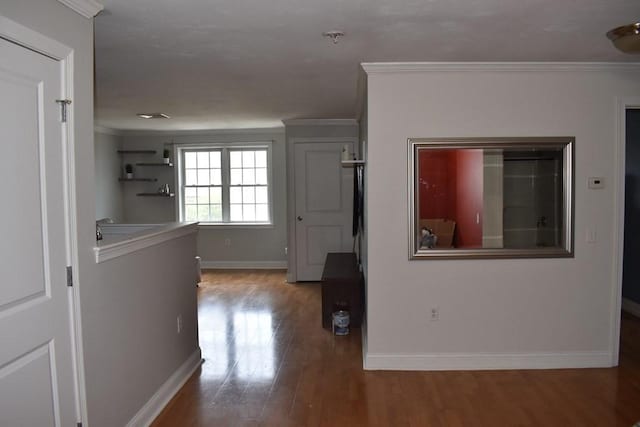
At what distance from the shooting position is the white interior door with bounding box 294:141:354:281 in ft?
22.4

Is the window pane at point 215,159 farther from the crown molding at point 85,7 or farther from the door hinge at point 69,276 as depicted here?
the door hinge at point 69,276

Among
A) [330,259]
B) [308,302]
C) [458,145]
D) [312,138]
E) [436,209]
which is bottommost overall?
[308,302]

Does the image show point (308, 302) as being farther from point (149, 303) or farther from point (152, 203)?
point (152, 203)

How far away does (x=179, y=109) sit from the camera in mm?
5488

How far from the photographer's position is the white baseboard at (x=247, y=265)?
7.89 meters

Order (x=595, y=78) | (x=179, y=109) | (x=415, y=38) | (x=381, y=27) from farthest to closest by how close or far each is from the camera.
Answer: (x=179, y=109), (x=595, y=78), (x=415, y=38), (x=381, y=27)

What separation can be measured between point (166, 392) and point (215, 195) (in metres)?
5.03

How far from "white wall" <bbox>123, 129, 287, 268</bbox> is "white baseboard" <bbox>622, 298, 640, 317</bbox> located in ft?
15.3

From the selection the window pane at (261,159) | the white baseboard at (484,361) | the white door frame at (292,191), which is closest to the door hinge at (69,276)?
the white baseboard at (484,361)

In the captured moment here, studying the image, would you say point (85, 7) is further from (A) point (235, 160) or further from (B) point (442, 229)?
(A) point (235, 160)

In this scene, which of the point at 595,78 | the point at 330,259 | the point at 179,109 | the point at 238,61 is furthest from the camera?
the point at 330,259

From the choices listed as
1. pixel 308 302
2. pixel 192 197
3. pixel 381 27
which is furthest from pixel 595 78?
pixel 192 197

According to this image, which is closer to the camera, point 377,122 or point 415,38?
point 415,38

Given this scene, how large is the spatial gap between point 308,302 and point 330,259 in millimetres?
574
